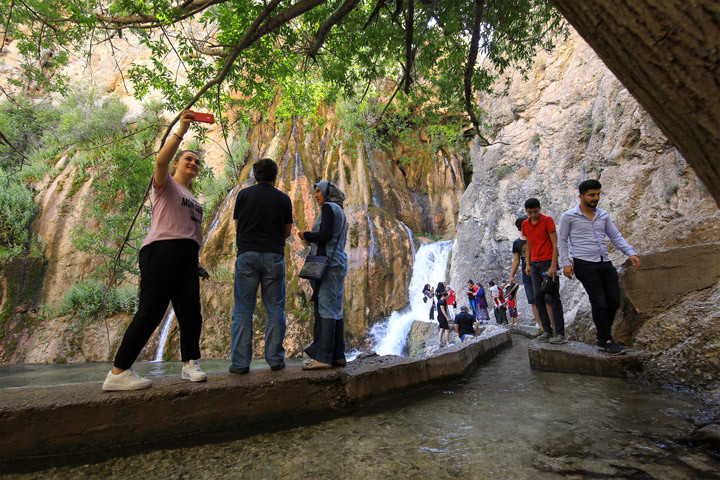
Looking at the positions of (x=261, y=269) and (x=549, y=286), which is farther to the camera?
(x=549, y=286)

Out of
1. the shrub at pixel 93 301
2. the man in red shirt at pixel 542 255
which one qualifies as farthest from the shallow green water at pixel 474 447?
the shrub at pixel 93 301

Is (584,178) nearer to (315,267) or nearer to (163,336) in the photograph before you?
(315,267)

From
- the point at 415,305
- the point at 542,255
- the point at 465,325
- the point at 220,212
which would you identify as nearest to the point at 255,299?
the point at 542,255

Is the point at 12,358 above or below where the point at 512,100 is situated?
below

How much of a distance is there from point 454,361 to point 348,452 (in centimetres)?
198

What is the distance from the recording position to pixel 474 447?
1898 mm

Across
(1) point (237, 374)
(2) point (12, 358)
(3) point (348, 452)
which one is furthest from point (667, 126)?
(2) point (12, 358)

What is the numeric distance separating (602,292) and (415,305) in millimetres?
11345

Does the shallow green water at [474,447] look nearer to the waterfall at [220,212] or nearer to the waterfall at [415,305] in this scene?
the waterfall at [415,305]

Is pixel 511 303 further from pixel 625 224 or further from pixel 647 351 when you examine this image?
pixel 647 351

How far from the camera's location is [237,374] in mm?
2633

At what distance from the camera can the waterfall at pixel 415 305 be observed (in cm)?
1297

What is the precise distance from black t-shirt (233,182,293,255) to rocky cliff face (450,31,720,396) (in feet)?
11.5

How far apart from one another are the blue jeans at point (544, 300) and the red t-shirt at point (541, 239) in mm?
85
